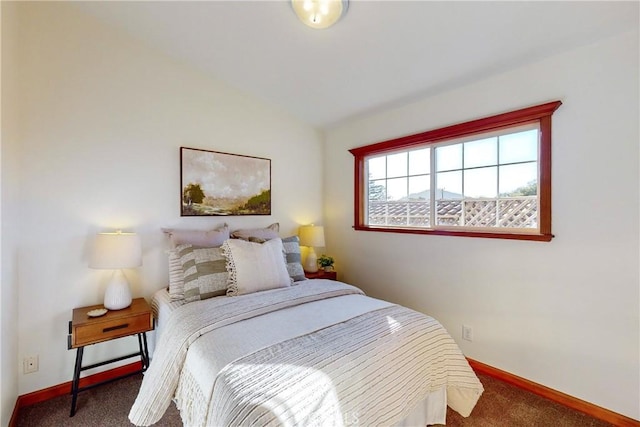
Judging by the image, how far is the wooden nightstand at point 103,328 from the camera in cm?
180

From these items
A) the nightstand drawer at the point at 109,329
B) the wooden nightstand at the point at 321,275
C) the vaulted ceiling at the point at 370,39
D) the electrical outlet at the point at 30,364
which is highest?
the vaulted ceiling at the point at 370,39

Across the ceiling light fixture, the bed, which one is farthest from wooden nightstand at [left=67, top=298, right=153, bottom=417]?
the ceiling light fixture

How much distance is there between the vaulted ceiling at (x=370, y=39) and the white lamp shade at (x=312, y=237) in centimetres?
143

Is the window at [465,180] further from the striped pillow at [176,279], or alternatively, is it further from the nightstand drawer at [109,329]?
the nightstand drawer at [109,329]

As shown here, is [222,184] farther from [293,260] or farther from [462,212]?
[462,212]

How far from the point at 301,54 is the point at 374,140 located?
1193 millimetres

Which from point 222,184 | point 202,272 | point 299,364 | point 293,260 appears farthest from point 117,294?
point 299,364

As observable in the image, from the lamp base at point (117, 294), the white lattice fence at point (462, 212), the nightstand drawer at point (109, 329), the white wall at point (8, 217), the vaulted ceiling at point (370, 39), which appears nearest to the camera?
the white wall at point (8, 217)

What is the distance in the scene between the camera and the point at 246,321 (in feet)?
5.37

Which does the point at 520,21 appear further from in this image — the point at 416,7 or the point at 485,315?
the point at 485,315

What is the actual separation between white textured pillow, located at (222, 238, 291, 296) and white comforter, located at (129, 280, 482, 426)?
15 cm

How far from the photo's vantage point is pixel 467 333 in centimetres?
238

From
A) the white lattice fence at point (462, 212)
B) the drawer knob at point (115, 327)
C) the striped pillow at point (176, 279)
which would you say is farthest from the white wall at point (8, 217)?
the white lattice fence at point (462, 212)

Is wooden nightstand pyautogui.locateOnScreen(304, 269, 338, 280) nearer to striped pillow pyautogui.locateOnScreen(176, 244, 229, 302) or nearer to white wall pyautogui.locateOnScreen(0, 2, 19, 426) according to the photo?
striped pillow pyautogui.locateOnScreen(176, 244, 229, 302)
